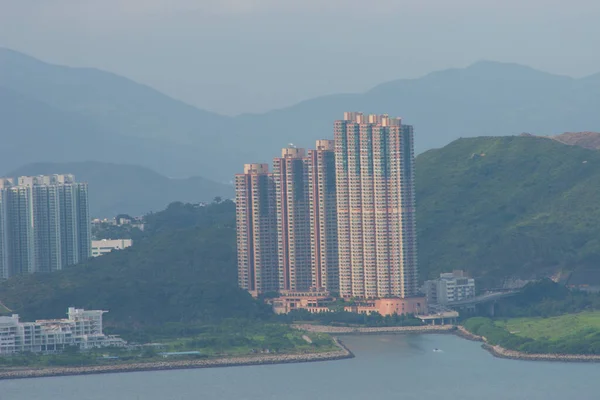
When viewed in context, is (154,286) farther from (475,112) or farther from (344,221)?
(475,112)

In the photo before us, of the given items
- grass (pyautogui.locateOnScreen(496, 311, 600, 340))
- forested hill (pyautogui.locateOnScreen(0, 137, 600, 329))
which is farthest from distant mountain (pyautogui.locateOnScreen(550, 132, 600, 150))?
grass (pyautogui.locateOnScreen(496, 311, 600, 340))

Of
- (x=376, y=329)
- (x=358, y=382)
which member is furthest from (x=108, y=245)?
(x=358, y=382)

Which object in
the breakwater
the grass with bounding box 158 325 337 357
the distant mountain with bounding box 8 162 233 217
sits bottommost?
the grass with bounding box 158 325 337 357

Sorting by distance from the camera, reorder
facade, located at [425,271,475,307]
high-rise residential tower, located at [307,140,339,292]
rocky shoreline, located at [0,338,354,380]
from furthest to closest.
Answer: high-rise residential tower, located at [307,140,339,292], facade, located at [425,271,475,307], rocky shoreline, located at [0,338,354,380]

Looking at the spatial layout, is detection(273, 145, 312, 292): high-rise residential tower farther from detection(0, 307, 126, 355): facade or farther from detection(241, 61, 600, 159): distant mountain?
detection(241, 61, 600, 159): distant mountain

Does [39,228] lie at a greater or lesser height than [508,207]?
lesser

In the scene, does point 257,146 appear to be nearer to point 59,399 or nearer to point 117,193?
point 117,193

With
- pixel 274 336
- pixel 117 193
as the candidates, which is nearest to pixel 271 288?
pixel 274 336
